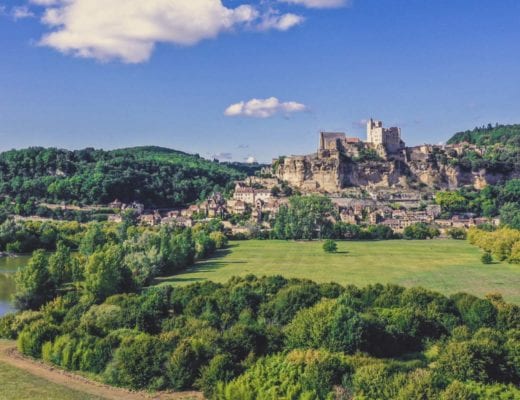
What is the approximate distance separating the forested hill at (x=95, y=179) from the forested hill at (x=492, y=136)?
71.2 metres

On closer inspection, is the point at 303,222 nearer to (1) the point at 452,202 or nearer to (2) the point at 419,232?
(2) the point at 419,232

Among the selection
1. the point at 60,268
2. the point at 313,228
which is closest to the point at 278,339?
the point at 60,268

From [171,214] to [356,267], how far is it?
5199cm

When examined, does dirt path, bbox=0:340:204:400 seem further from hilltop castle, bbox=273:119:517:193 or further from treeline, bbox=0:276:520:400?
hilltop castle, bbox=273:119:517:193

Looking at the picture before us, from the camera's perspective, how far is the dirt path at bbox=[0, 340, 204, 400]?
748 inches

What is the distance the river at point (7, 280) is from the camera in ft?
115

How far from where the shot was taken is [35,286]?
33875 mm

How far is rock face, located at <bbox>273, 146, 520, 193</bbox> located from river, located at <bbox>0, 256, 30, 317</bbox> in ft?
200

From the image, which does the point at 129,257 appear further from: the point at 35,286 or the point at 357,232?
the point at 357,232

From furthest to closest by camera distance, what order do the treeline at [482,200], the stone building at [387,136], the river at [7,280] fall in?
1. the stone building at [387,136]
2. the treeline at [482,200]
3. the river at [7,280]

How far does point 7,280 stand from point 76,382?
28.2m

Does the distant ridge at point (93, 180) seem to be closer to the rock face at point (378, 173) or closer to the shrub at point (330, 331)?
Answer: the rock face at point (378, 173)

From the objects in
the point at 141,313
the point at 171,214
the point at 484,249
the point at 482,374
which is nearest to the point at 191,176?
the point at 171,214

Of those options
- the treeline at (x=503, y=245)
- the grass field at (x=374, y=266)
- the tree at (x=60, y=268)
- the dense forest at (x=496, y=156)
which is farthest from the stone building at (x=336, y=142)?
the tree at (x=60, y=268)
